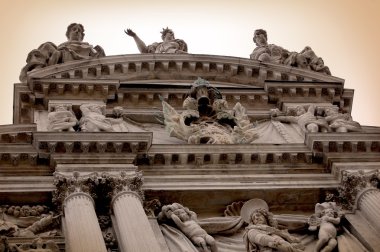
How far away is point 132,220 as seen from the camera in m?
16.3

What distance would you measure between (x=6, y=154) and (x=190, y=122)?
433 cm

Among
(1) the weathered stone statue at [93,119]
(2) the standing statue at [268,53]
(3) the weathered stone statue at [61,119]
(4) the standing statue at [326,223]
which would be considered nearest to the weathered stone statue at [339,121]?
(4) the standing statue at [326,223]

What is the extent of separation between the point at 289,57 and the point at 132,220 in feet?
33.6

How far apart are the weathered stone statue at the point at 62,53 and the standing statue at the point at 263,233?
7.24 metres

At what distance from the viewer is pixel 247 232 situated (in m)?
16.7

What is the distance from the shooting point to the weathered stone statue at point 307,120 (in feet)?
69.6

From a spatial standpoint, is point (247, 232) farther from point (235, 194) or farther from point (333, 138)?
point (333, 138)

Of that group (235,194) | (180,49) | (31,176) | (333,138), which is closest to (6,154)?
(31,176)

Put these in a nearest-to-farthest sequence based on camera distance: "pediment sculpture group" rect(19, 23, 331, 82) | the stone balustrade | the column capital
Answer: the column capital → the stone balustrade → "pediment sculpture group" rect(19, 23, 331, 82)

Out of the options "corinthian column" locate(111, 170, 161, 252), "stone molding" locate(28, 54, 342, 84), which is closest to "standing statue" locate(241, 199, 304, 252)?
"corinthian column" locate(111, 170, 161, 252)

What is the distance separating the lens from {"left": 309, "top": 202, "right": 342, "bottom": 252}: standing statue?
1733cm

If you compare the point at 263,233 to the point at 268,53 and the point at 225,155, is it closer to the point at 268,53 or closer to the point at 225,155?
the point at 225,155

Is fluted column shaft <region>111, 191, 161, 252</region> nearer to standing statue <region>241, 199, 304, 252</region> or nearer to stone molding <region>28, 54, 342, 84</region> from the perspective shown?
standing statue <region>241, 199, 304, 252</region>

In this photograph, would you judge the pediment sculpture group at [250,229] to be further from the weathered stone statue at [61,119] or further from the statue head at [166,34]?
the statue head at [166,34]
